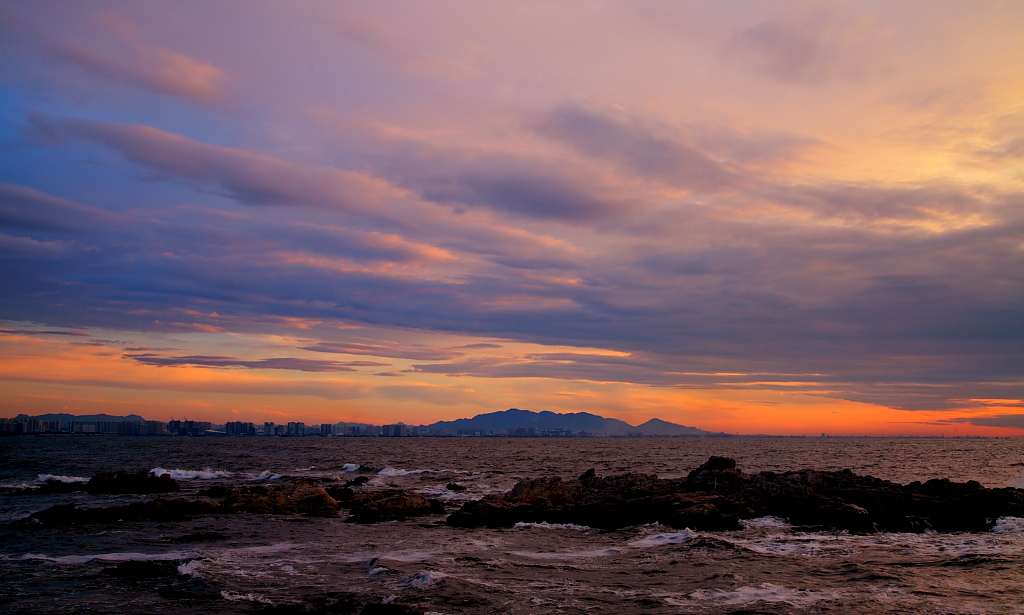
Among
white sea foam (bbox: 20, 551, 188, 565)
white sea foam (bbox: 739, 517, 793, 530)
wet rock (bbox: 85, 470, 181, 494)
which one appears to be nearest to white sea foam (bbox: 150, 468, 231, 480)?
wet rock (bbox: 85, 470, 181, 494)

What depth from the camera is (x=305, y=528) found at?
100 feet

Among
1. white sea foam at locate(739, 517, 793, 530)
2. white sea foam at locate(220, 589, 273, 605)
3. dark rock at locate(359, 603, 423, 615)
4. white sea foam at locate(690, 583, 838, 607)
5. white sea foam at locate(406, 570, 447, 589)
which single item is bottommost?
white sea foam at locate(739, 517, 793, 530)

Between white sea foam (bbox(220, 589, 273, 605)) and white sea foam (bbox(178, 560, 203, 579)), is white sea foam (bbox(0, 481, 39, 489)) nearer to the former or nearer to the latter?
white sea foam (bbox(178, 560, 203, 579))

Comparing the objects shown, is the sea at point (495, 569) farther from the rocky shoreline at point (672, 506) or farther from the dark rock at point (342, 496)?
the dark rock at point (342, 496)

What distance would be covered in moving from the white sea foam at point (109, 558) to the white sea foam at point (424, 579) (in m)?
9.44

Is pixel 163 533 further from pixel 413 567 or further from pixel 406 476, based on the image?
pixel 406 476

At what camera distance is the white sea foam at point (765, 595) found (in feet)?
57.1

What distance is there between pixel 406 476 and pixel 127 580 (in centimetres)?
5012

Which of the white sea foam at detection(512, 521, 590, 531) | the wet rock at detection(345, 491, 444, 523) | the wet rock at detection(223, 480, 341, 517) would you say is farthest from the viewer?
the wet rock at detection(223, 480, 341, 517)

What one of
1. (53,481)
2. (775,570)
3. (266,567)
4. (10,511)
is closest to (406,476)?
(53,481)

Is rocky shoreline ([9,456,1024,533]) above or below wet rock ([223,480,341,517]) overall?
above

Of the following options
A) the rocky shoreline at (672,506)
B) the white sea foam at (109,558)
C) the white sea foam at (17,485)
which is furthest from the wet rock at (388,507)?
the white sea foam at (17,485)

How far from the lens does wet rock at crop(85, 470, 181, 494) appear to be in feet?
154

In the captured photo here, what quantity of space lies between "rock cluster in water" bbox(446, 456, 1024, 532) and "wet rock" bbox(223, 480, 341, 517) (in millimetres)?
8888
